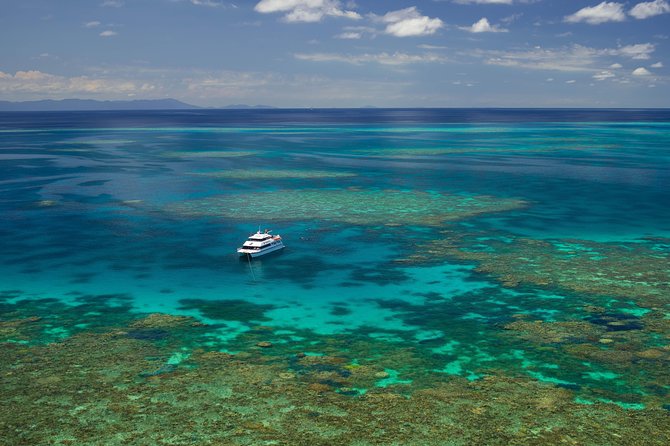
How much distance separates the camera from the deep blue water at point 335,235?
1658 inches

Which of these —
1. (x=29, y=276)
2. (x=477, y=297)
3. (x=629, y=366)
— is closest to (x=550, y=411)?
(x=629, y=366)

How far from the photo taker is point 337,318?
43.6 meters

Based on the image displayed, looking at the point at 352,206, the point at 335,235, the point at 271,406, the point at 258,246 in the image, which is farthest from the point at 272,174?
the point at 271,406

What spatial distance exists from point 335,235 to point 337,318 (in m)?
25.1

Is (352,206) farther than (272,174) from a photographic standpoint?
No

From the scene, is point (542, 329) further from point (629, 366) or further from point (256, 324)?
point (256, 324)

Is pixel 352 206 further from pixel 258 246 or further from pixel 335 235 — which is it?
pixel 258 246

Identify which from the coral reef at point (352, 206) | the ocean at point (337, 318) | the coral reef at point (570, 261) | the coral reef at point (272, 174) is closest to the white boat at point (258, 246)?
the ocean at point (337, 318)

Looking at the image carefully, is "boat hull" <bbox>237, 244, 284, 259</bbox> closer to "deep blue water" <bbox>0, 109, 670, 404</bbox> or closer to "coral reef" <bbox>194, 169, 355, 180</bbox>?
"deep blue water" <bbox>0, 109, 670, 404</bbox>

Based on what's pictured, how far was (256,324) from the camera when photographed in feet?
139

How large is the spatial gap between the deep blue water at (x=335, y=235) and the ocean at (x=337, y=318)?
0.96 ft

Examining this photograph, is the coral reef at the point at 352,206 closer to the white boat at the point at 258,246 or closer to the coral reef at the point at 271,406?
the white boat at the point at 258,246

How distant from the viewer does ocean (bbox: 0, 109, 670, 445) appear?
29.3 m

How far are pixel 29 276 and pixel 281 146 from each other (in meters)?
140
